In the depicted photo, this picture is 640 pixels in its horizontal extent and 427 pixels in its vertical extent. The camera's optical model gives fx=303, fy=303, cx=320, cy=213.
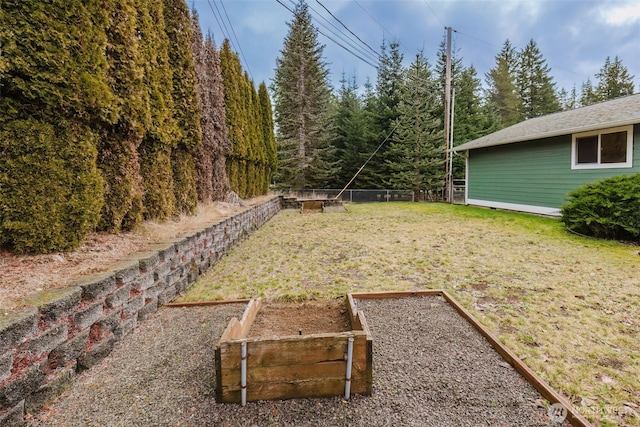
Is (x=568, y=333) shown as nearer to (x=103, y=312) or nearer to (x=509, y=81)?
(x=103, y=312)

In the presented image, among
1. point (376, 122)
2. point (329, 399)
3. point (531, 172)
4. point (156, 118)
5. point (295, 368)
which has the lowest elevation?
point (329, 399)

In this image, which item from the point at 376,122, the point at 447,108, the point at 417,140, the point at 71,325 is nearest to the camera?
the point at 71,325

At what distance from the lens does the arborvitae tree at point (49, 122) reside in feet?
7.15

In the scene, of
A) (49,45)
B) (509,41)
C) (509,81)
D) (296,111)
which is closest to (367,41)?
(296,111)

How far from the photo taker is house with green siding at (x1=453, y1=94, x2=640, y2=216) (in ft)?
23.5

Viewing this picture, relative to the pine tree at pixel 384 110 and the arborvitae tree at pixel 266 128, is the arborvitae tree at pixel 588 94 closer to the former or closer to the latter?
the pine tree at pixel 384 110

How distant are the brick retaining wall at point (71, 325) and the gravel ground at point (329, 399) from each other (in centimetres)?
11

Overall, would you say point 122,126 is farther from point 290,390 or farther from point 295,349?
point 290,390

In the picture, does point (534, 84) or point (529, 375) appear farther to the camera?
point (534, 84)

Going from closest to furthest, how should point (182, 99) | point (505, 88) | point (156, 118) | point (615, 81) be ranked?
point (156, 118), point (182, 99), point (505, 88), point (615, 81)

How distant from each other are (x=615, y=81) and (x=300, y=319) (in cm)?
3969

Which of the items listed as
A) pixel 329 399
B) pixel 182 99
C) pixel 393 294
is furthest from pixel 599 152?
pixel 182 99

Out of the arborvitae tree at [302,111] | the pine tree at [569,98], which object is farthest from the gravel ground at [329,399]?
the pine tree at [569,98]

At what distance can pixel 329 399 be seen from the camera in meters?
1.73
